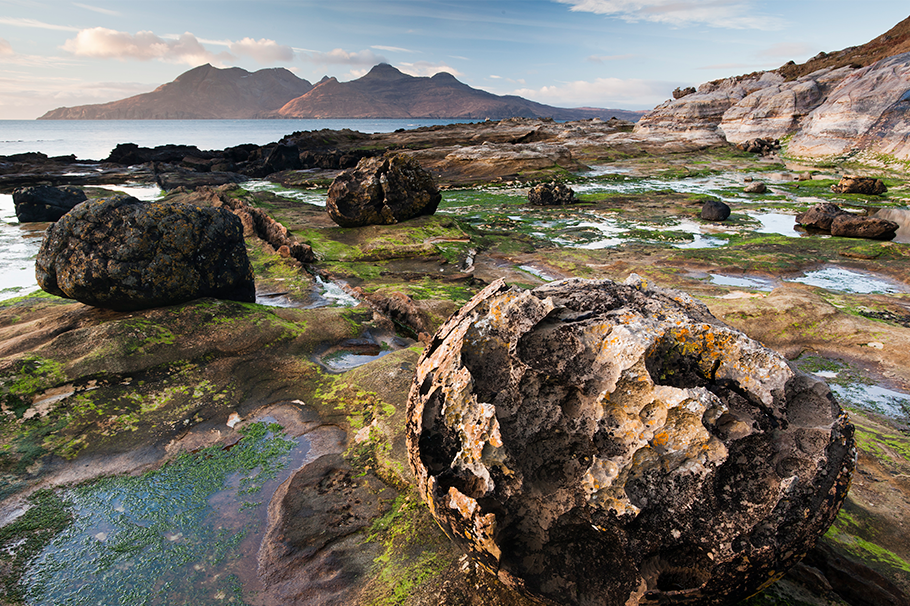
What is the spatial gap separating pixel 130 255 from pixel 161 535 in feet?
14.9

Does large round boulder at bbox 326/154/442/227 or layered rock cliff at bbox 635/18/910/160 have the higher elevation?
layered rock cliff at bbox 635/18/910/160

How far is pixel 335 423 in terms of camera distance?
5.18 meters

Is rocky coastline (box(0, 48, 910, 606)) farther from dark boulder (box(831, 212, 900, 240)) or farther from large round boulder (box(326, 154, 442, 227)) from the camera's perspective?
large round boulder (box(326, 154, 442, 227))

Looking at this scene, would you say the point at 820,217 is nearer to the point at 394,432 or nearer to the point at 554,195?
the point at 554,195

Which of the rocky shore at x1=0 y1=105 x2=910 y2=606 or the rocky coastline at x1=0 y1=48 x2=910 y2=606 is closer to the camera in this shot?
the rocky coastline at x1=0 y1=48 x2=910 y2=606

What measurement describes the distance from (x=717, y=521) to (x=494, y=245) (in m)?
11.2

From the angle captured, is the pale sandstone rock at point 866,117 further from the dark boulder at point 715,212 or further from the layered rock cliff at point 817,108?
the dark boulder at point 715,212

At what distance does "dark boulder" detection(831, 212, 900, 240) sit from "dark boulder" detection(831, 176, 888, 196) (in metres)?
7.72

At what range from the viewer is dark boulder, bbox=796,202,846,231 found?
14.3 meters

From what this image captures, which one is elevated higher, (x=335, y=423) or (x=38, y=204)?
(x=38, y=204)

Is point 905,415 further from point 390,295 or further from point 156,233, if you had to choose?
point 156,233

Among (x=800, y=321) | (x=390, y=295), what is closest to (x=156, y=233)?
(x=390, y=295)

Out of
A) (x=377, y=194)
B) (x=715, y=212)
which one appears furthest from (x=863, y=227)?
(x=377, y=194)

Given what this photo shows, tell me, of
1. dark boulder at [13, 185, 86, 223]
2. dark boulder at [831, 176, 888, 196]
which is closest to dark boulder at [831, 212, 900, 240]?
dark boulder at [831, 176, 888, 196]
